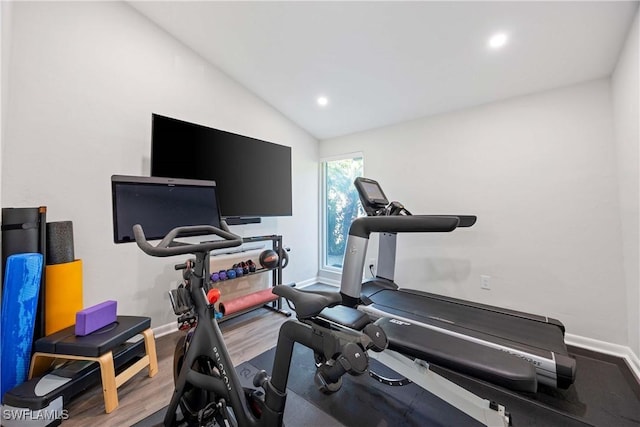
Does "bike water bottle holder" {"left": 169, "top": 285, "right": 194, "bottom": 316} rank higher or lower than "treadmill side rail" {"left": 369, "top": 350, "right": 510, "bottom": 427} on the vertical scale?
higher

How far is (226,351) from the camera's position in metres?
1.15

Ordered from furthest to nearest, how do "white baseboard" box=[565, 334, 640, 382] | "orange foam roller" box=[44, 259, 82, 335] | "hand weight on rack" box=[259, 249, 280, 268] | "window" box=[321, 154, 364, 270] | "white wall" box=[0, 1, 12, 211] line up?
"window" box=[321, 154, 364, 270] < "hand weight on rack" box=[259, 249, 280, 268] < "white baseboard" box=[565, 334, 640, 382] < "orange foam roller" box=[44, 259, 82, 335] < "white wall" box=[0, 1, 12, 211]

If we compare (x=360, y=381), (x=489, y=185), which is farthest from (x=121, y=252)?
(x=489, y=185)

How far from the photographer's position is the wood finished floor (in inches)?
58.0

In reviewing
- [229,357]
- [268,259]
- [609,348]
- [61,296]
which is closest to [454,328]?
[609,348]

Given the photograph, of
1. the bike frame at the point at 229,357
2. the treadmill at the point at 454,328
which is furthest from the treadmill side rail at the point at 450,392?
the bike frame at the point at 229,357

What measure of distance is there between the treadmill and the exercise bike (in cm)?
71

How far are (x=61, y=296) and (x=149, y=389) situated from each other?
2.83 feet

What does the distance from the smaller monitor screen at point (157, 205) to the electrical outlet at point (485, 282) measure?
9.23 feet

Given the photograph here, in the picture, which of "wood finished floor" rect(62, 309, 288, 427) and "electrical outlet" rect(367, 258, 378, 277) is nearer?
"wood finished floor" rect(62, 309, 288, 427)

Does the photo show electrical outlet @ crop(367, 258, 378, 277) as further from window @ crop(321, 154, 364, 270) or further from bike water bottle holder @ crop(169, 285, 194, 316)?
bike water bottle holder @ crop(169, 285, 194, 316)

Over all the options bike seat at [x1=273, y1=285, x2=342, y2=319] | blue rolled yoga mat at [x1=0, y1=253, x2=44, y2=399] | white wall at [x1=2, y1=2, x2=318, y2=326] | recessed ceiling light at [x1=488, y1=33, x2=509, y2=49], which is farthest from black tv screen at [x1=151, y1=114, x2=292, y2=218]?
recessed ceiling light at [x1=488, y1=33, x2=509, y2=49]

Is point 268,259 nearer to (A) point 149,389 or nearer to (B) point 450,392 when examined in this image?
(A) point 149,389

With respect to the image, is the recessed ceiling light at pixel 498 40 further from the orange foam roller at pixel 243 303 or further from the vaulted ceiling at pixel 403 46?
the orange foam roller at pixel 243 303
